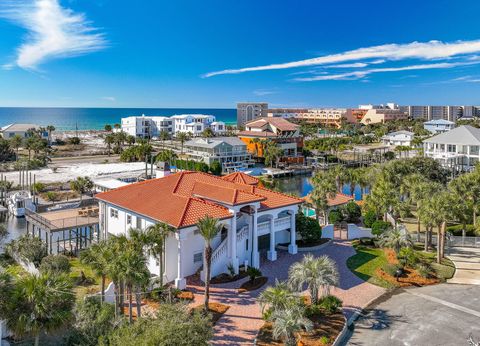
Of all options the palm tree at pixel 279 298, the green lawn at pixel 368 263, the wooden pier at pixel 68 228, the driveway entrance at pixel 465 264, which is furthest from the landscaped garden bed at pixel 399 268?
the wooden pier at pixel 68 228

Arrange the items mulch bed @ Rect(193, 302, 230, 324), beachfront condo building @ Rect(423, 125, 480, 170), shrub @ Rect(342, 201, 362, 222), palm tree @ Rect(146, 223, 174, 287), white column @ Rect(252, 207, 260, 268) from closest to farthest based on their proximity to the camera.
A: mulch bed @ Rect(193, 302, 230, 324) < palm tree @ Rect(146, 223, 174, 287) < white column @ Rect(252, 207, 260, 268) < shrub @ Rect(342, 201, 362, 222) < beachfront condo building @ Rect(423, 125, 480, 170)

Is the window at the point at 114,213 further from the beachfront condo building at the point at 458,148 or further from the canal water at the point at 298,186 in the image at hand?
the beachfront condo building at the point at 458,148

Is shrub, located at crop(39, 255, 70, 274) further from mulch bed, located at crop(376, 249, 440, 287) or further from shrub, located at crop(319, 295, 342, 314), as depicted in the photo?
mulch bed, located at crop(376, 249, 440, 287)

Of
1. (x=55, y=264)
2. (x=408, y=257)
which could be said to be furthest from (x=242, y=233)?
(x=55, y=264)

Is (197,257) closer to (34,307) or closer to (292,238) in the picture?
(292,238)

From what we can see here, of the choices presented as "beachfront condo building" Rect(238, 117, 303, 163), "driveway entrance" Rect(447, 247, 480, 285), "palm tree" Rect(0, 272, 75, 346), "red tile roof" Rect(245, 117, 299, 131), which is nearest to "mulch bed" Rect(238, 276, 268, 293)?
"palm tree" Rect(0, 272, 75, 346)

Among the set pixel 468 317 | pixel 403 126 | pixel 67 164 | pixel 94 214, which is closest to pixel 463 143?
pixel 468 317
